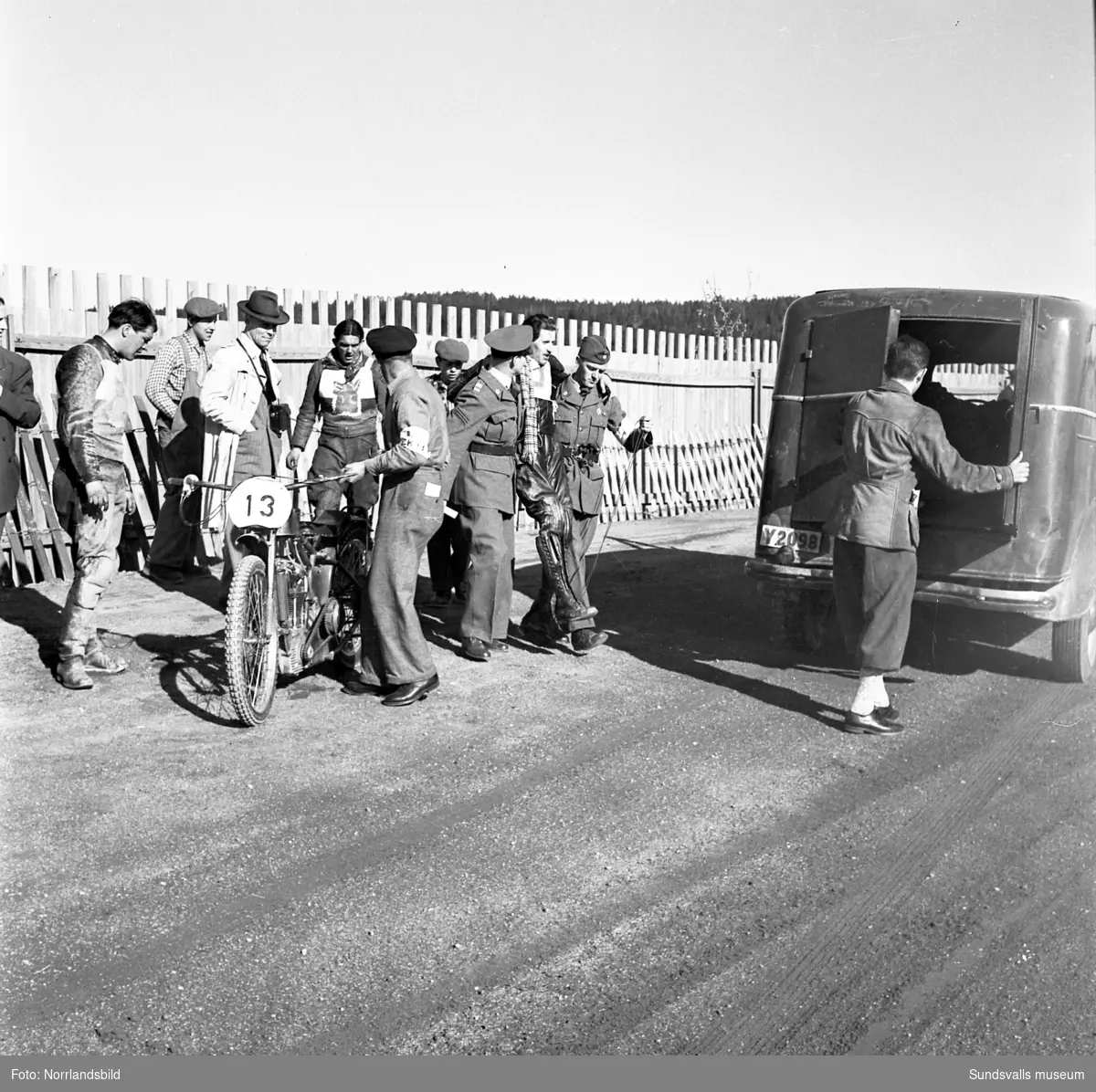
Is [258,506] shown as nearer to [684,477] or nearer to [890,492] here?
[890,492]

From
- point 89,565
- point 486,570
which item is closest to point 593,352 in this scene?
point 486,570

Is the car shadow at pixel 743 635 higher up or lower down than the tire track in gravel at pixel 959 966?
lower down

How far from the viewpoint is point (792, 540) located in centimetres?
785

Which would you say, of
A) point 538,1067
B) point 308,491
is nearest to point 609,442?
point 308,491

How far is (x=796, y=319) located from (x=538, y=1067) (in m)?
5.89

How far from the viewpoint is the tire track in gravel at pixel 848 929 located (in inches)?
137

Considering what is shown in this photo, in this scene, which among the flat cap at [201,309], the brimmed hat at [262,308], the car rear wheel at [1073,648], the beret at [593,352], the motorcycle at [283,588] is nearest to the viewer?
the motorcycle at [283,588]

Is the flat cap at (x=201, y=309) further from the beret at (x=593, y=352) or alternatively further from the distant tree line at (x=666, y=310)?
the distant tree line at (x=666, y=310)

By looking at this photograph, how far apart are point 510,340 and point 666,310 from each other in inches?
1369

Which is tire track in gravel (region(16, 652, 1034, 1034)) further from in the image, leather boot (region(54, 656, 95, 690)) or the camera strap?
the camera strap

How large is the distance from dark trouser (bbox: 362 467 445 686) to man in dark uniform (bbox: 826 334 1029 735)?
2351 mm

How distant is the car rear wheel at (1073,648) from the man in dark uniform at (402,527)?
3.96 meters

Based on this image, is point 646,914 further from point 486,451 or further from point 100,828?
point 486,451

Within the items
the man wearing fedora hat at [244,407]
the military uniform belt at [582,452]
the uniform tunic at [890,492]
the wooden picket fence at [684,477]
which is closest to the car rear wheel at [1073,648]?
the uniform tunic at [890,492]
